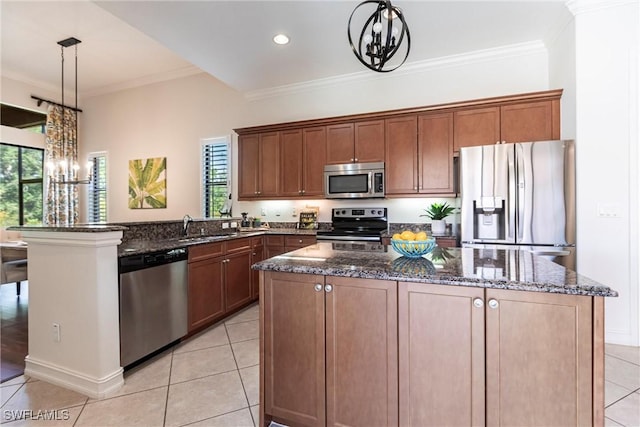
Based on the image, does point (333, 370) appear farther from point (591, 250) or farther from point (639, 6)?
point (639, 6)

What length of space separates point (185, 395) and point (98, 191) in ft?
18.8

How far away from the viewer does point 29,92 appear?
17.7 feet

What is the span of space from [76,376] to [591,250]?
14.2 feet

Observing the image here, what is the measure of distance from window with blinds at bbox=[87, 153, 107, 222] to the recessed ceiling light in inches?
186

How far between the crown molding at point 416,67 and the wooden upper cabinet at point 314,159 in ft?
2.78

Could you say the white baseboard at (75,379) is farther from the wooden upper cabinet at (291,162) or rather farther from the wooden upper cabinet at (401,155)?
the wooden upper cabinet at (401,155)

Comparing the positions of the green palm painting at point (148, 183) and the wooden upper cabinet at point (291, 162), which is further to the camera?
the green palm painting at point (148, 183)

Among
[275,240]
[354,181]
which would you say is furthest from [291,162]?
[275,240]

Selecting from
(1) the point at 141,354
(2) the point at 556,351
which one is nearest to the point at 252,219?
(1) the point at 141,354

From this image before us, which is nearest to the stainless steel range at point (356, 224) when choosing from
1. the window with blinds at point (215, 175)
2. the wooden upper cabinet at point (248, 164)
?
the wooden upper cabinet at point (248, 164)

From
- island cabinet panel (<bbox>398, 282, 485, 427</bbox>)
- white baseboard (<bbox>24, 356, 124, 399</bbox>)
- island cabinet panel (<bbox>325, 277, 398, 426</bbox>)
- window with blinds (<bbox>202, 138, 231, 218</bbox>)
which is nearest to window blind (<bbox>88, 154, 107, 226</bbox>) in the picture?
window with blinds (<bbox>202, 138, 231, 218</bbox>)

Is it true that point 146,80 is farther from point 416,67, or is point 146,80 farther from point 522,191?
point 522,191

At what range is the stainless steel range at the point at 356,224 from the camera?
3.79 m

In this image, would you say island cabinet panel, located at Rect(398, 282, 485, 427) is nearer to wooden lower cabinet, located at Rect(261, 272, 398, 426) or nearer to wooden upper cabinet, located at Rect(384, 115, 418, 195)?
wooden lower cabinet, located at Rect(261, 272, 398, 426)
